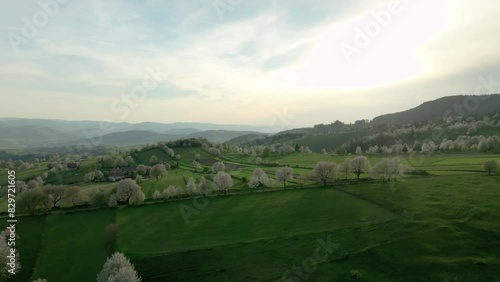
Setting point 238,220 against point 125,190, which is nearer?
point 238,220

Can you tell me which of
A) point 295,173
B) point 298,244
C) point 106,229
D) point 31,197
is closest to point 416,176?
point 295,173

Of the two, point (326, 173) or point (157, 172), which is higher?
point (326, 173)

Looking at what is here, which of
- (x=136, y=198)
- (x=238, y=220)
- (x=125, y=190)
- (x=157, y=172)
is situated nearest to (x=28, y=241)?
(x=125, y=190)

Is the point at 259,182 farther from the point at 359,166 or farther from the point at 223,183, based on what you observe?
the point at 359,166

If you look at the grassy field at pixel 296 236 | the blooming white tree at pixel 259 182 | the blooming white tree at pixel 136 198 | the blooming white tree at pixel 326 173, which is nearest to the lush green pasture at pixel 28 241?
the grassy field at pixel 296 236

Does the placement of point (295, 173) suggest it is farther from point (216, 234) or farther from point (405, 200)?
point (216, 234)

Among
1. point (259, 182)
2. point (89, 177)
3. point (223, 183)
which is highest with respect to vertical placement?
point (223, 183)

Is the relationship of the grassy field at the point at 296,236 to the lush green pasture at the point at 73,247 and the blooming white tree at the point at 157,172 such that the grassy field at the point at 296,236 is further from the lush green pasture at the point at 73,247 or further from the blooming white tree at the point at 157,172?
the blooming white tree at the point at 157,172

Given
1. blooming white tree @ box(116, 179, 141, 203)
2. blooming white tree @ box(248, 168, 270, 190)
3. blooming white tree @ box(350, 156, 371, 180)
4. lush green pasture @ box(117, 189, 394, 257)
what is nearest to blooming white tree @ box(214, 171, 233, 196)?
blooming white tree @ box(248, 168, 270, 190)
